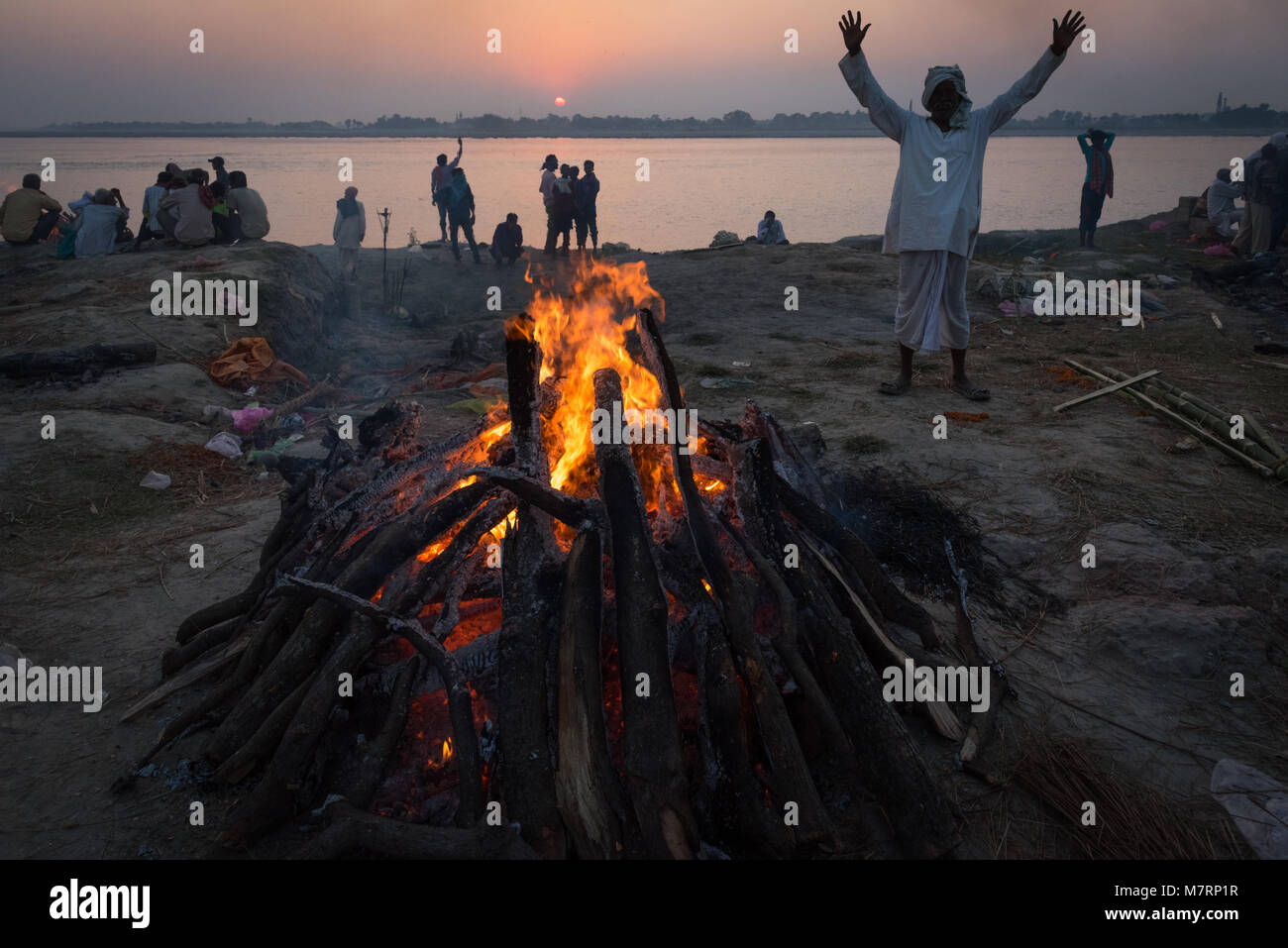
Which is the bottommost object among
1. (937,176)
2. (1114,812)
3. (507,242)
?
(1114,812)

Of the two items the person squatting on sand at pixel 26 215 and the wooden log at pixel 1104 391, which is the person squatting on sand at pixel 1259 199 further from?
the person squatting on sand at pixel 26 215

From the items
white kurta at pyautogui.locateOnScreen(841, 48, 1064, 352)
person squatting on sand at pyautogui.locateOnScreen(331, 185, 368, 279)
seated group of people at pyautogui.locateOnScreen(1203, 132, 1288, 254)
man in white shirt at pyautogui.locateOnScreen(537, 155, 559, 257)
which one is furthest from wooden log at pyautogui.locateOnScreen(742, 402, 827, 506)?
seated group of people at pyautogui.locateOnScreen(1203, 132, 1288, 254)

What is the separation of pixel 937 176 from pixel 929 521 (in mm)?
3806

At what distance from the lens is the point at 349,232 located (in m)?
16.9

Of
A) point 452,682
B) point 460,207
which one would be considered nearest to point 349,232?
point 460,207

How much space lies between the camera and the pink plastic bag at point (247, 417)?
28.4ft

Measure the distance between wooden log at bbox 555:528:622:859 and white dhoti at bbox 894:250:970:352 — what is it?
575cm

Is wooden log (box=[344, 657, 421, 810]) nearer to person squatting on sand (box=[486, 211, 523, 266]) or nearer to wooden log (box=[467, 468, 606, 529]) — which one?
wooden log (box=[467, 468, 606, 529])

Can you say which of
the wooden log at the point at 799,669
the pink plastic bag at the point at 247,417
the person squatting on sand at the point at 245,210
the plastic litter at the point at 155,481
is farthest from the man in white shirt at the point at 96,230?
the wooden log at the point at 799,669

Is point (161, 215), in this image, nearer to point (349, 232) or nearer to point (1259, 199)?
point (349, 232)

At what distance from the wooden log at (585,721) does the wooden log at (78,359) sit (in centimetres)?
904

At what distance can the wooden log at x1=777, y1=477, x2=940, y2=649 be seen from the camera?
13.2 ft
